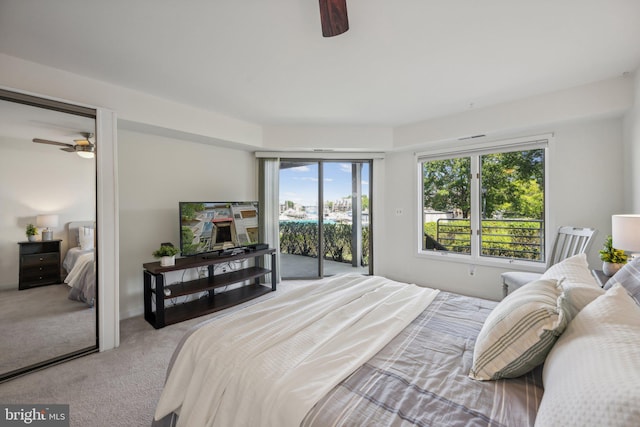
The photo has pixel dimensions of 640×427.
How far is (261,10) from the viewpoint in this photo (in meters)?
1.63

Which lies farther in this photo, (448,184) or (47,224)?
(448,184)

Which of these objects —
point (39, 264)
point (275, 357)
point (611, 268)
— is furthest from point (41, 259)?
point (611, 268)

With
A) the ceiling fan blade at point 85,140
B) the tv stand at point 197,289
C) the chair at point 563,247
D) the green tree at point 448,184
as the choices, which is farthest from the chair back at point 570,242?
the ceiling fan blade at point 85,140

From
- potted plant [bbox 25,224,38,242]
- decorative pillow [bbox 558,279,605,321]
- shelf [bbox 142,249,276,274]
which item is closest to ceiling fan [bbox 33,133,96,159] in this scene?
potted plant [bbox 25,224,38,242]

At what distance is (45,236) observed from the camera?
2172 mm

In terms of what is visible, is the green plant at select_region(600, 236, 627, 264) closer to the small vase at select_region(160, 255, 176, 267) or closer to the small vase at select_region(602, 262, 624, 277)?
the small vase at select_region(602, 262, 624, 277)

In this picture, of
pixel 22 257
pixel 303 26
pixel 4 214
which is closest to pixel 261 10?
pixel 303 26

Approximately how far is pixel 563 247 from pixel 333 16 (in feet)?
10.3

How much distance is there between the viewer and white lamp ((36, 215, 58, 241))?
2.15 m

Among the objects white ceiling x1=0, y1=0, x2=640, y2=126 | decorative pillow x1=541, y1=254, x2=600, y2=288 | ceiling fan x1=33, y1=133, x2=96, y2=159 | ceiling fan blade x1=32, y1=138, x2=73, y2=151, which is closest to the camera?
decorative pillow x1=541, y1=254, x2=600, y2=288

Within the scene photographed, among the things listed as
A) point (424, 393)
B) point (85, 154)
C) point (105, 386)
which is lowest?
point (105, 386)

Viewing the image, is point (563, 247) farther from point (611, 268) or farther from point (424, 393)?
point (424, 393)

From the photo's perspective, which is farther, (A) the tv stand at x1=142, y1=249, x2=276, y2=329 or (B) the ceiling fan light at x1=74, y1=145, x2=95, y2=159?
(A) the tv stand at x1=142, y1=249, x2=276, y2=329

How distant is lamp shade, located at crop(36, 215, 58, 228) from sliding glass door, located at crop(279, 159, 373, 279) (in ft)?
9.00
